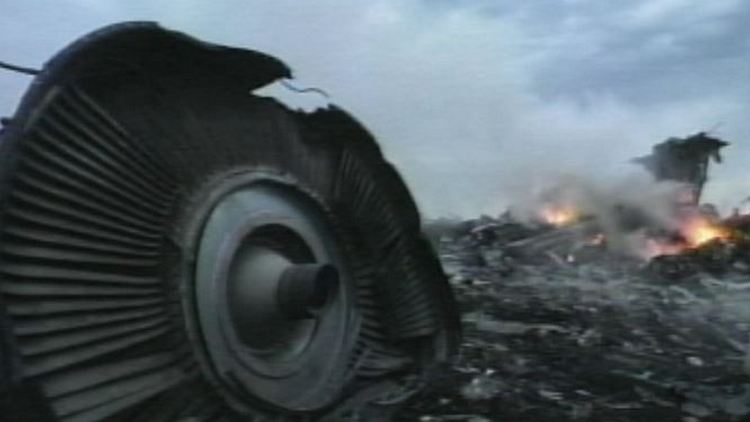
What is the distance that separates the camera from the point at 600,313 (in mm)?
7422

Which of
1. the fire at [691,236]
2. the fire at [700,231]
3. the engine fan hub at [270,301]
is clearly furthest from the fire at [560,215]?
the engine fan hub at [270,301]

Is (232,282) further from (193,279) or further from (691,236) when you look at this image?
(691,236)

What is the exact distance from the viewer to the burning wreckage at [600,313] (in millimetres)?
4508

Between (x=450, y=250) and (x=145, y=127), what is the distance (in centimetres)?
765

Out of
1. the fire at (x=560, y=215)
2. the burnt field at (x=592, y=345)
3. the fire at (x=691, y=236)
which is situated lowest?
the burnt field at (x=592, y=345)

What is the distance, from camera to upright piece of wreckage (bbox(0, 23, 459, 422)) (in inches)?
113

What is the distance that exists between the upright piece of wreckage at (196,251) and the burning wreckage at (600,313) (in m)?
0.61

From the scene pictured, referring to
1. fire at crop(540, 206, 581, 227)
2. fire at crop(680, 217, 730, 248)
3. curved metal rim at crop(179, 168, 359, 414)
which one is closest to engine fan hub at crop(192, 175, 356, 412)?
curved metal rim at crop(179, 168, 359, 414)

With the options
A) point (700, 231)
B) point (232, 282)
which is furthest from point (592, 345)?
point (700, 231)

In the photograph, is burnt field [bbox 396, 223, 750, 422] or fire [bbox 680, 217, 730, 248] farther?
fire [bbox 680, 217, 730, 248]

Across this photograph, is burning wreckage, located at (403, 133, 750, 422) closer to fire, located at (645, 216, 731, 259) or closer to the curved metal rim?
fire, located at (645, 216, 731, 259)

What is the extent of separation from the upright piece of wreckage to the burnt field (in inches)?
16.9

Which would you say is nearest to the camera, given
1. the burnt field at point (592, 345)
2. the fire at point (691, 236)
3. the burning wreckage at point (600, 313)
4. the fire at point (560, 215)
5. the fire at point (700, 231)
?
the burnt field at point (592, 345)

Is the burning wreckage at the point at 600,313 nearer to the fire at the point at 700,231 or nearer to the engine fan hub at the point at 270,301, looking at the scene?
the fire at the point at 700,231
